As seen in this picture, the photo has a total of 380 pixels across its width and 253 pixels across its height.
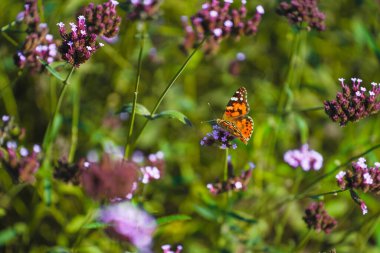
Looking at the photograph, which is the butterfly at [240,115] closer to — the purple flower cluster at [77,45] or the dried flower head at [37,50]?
the purple flower cluster at [77,45]

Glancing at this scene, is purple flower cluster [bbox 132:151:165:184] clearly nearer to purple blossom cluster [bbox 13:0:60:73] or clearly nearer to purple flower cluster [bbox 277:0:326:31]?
purple blossom cluster [bbox 13:0:60:73]

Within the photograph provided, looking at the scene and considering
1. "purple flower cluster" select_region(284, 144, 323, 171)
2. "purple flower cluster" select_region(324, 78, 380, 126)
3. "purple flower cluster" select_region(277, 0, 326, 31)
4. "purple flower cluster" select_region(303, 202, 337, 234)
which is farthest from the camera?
"purple flower cluster" select_region(284, 144, 323, 171)

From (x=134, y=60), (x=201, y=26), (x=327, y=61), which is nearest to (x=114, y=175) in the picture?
(x=201, y=26)

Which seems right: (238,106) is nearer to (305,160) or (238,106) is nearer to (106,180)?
(305,160)

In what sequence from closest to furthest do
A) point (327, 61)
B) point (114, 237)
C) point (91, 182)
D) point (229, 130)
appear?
point (91, 182) → point (114, 237) → point (229, 130) → point (327, 61)

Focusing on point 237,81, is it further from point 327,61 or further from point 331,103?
point 331,103

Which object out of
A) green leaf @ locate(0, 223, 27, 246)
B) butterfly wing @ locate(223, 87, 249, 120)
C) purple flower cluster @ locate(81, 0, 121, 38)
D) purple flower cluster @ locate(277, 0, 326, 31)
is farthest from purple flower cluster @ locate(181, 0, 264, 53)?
green leaf @ locate(0, 223, 27, 246)
